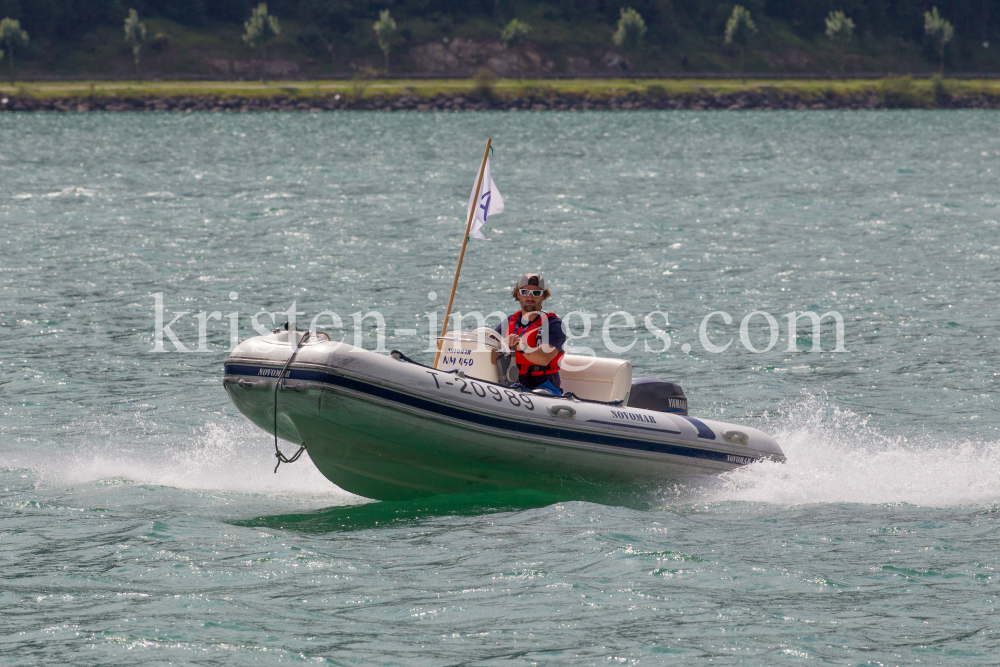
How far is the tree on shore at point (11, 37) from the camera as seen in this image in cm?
9825

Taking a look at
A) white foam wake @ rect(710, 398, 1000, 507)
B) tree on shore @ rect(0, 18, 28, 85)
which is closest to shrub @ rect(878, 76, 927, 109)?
tree on shore @ rect(0, 18, 28, 85)

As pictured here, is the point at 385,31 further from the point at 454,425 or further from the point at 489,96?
the point at 454,425

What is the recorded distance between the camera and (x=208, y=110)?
8806 centimetres

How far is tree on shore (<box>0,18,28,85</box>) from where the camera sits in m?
98.2

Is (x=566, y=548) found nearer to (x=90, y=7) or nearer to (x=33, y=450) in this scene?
(x=33, y=450)

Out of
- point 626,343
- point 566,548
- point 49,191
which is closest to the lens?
point 566,548

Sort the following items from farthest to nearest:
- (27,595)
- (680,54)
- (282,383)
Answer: (680,54), (282,383), (27,595)

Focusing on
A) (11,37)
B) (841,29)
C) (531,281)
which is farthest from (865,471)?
(841,29)

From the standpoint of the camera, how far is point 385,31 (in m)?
109

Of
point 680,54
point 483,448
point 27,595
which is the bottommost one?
point 27,595

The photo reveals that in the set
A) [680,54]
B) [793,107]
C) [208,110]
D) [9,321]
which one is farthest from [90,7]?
[9,321]

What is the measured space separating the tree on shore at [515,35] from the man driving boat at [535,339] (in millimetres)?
102039

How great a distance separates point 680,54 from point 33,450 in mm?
113423

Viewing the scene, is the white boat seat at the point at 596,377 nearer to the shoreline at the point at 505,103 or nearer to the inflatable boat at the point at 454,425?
the inflatable boat at the point at 454,425
